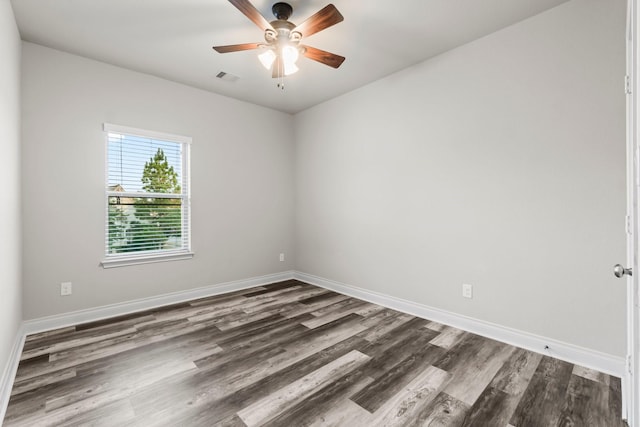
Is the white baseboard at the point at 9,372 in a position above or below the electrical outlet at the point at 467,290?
below

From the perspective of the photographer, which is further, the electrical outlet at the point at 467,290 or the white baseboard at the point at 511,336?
the electrical outlet at the point at 467,290

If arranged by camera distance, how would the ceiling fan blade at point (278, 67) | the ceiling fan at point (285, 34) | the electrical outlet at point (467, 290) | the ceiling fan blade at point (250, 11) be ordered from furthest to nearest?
the electrical outlet at point (467, 290) < the ceiling fan blade at point (278, 67) < the ceiling fan at point (285, 34) < the ceiling fan blade at point (250, 11)

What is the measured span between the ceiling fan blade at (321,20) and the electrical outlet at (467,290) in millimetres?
2537

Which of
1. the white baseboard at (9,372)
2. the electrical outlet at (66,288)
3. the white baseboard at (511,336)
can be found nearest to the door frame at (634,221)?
the white baseboard at (511,336)

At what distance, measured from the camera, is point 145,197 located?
3.58m

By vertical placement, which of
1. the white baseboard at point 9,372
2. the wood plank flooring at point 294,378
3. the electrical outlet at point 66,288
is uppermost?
the electrical outlet at point 66,288

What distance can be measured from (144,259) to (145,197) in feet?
2.37

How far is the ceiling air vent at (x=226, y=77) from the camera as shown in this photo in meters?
3.52

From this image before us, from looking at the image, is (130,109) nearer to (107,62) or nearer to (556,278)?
(107,62)

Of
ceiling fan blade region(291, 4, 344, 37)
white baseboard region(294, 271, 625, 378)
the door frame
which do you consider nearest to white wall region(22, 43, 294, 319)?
white baseboard region(294, 271, 625, 378)

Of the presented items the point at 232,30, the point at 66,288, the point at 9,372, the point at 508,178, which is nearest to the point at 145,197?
the point at 66,288

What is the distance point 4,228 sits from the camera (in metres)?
2.04

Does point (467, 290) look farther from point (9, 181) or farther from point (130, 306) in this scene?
point (9, 181)

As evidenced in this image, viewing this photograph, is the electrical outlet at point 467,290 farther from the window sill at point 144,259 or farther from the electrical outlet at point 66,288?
the electrical outlet at point 66,288
